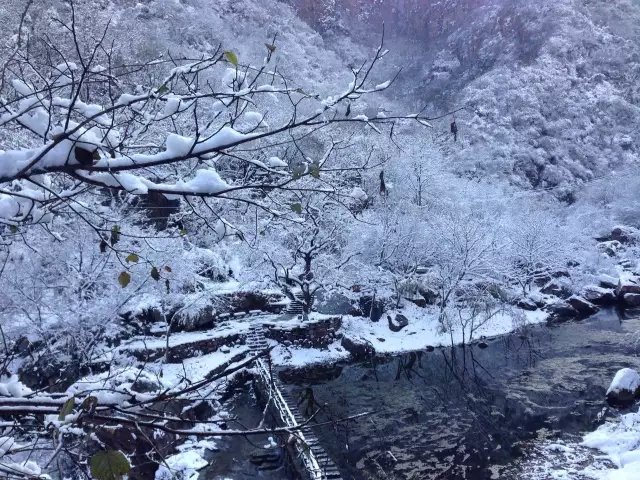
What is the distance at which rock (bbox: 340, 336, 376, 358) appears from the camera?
15.6 m

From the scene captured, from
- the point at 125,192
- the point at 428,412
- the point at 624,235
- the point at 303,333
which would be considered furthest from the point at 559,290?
the point at 125,192

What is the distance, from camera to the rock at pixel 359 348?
615 inches

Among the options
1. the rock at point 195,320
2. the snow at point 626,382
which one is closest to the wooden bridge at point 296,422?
the rock at point 195,320

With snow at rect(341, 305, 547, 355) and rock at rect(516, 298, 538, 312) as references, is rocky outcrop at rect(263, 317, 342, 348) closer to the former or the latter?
snow at rect(341, 305, 547, 355)

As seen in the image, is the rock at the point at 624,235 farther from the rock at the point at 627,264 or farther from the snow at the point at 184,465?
the snow at the point at 184,465

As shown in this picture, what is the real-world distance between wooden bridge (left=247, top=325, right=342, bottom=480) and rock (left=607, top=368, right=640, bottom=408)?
7.33 m

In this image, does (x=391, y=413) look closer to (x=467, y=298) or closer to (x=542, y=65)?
(x=467, y=298)

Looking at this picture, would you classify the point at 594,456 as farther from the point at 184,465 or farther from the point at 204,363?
the point at 204,363

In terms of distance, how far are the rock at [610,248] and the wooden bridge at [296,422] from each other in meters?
20.2

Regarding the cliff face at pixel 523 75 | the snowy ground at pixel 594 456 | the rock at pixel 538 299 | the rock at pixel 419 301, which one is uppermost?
the cliff face at pixel 523 75

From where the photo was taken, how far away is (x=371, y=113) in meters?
36.7

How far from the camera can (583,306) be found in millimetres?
19516

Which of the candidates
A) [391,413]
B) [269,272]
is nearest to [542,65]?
[269,272]

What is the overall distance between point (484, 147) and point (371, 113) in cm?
957
